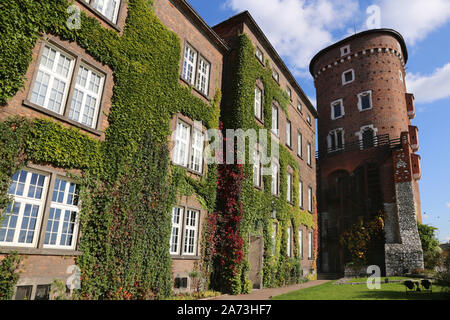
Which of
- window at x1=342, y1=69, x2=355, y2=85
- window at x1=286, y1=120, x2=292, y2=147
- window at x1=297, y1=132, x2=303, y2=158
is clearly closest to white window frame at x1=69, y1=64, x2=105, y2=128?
window at x1=286, y1=120, x2=292, y2=147

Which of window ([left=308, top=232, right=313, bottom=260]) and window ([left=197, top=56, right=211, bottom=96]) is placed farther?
window ([left=308, top=232, right=313, bottom=260])

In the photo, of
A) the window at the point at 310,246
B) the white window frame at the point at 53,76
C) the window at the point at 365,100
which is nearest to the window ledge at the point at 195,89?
the white window frame at the point at 53,76

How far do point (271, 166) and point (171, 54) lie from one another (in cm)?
918

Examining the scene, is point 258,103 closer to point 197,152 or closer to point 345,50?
point 197,152

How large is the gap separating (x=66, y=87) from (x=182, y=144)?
5.21 m

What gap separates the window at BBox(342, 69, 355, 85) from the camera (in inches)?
1361

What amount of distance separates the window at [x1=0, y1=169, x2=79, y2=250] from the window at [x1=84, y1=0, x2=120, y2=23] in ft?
20.1

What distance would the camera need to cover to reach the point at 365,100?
33.2 meters

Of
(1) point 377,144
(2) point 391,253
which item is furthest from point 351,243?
(1) point 377,144

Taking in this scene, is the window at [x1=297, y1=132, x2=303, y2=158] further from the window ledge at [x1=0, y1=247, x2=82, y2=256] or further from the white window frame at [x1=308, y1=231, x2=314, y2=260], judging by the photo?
the window ledge at [x1=0, y1=247, x2=82, y2=256]

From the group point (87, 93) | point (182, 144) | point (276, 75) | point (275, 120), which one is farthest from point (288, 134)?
point (87, 93)

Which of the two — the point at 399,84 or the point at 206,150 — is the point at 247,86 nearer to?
the point at 206,150

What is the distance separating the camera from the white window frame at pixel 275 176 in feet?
63.5

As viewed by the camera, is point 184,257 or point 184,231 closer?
point 184,257
